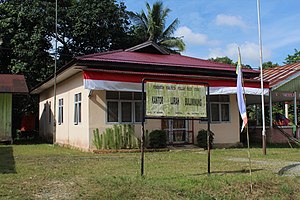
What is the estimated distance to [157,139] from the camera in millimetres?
16656

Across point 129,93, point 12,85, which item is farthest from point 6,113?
point 129,93

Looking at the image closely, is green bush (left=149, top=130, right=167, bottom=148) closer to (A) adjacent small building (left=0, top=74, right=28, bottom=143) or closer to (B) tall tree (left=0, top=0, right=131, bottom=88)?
(A) adjacent small building (left=0, top=74, right=28, bottom=143)

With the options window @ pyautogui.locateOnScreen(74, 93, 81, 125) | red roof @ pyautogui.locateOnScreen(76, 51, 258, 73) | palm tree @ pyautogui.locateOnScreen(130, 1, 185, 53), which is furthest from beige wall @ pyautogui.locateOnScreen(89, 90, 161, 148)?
palm tree @ pyautogui.locateOnScreen(130, 1, 185, 53)

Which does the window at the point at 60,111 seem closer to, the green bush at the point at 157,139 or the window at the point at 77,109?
the window at the point at 77,109

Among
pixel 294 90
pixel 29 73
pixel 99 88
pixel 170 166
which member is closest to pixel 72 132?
pixel 99 88

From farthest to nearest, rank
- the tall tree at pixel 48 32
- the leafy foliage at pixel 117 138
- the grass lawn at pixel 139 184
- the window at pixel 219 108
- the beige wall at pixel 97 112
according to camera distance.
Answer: the tall tree at pixel 48 32
the window at pixel 219 108
the beige wall at pixel 97 112
the leafy foliage at pixel 117 138
the grass lawn at pixel 139 184

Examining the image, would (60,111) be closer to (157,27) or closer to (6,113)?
(6,113)

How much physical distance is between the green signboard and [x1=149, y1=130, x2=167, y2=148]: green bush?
717cm

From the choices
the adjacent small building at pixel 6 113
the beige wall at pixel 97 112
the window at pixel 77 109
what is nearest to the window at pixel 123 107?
the beige wall at pixel 97 112

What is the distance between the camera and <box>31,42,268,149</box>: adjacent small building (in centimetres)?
1596

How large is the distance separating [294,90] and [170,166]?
1360cm

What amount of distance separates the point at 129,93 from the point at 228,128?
5812 mm

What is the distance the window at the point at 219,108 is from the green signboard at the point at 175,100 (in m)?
9.47

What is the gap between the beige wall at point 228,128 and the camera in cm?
1879
